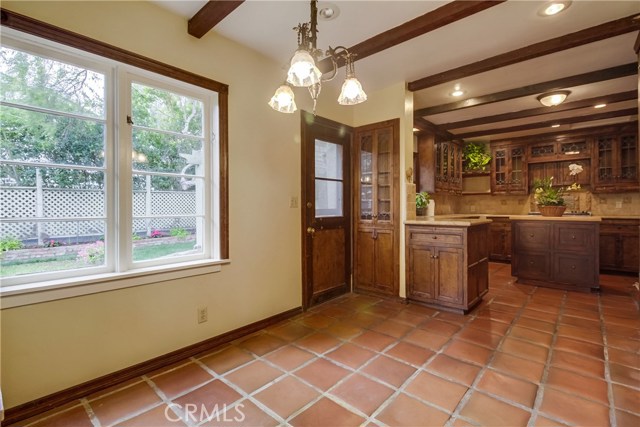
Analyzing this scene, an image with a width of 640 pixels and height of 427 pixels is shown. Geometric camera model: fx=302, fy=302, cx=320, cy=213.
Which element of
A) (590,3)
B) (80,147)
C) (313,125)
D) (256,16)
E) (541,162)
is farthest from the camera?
(541,162)

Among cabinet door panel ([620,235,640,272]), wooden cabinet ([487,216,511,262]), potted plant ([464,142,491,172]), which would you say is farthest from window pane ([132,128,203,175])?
cabinet door panel ([620,235,640,272])

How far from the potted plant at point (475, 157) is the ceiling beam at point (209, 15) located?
18.6 ft

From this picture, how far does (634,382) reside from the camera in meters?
1.91

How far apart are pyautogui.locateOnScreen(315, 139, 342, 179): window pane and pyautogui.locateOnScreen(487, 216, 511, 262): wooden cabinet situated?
367cm

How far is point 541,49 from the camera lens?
8.67ft

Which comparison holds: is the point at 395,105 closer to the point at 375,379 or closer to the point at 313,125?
the point at 313,125

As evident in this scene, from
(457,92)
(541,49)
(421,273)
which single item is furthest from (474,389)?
(457,92)

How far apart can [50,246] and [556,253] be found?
17.2 feet

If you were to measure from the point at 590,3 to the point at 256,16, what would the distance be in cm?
239

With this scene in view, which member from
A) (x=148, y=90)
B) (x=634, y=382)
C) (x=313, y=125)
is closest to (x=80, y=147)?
(x=148, y=90)

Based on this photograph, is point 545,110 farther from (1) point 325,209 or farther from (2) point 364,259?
(1) point 325,209

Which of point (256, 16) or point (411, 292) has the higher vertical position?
point (256, 16)

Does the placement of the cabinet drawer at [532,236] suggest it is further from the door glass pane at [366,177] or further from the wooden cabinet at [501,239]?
the door glass pane at [366,177]

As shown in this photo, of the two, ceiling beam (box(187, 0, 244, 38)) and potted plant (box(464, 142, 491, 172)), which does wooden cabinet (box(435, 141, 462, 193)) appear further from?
ceiling beam (box(187, 0, 244, 38))
